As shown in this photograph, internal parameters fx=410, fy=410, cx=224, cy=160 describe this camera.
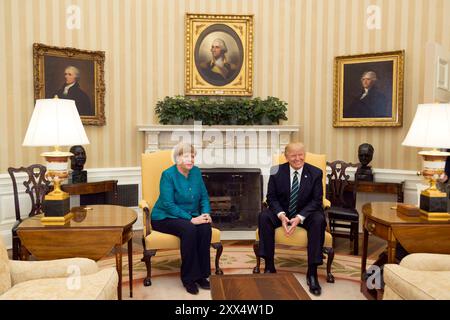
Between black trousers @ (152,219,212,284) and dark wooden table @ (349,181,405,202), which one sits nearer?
black trousers @ (152,219,212,284)

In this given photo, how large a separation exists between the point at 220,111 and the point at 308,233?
262 centimetres

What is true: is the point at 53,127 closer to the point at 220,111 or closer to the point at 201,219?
the point at 201,219

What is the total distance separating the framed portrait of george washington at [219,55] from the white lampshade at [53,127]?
3.08m

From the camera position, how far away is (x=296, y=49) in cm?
620

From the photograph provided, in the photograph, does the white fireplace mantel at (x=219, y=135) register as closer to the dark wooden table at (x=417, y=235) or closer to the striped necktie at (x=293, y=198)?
the striped necktie at (x=293, y=198)

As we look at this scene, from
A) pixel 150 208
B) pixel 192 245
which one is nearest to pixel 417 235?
pixel 192 245

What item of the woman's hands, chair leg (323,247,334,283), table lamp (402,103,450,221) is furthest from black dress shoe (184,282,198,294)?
table lamp (402,103,450,221)

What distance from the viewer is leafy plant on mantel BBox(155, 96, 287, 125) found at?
584 cm

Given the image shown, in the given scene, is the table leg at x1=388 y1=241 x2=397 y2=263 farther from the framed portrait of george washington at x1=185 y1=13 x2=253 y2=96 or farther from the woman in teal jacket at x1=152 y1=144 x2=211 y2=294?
the framed portrait of george washington at x1=185 y1=13 x2=253 y2=96

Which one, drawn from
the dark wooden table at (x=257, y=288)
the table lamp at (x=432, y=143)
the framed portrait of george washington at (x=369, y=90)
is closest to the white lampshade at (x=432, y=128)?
the table lamp at (x=432, y=143)

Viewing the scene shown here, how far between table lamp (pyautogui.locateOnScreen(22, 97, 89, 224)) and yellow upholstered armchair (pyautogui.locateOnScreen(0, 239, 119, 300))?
698mm
